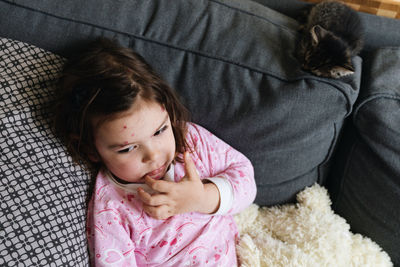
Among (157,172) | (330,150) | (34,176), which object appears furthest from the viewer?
(330,150)

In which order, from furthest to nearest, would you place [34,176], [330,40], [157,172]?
[330,40]
[157,172]
[34,176]

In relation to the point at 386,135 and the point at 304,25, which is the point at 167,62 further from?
the point at 386,135

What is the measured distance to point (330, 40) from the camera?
1217 mm

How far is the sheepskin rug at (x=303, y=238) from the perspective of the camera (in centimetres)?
96

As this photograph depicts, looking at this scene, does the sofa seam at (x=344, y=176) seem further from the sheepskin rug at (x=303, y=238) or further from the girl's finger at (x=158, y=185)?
the girl's finger at (x=158, y=185)

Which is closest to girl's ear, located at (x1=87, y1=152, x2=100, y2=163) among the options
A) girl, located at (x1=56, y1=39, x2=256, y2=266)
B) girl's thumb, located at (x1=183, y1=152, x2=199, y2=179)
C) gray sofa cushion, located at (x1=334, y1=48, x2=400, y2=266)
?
girl, located at (x1=56, y1=39, x2=256, y2=266)

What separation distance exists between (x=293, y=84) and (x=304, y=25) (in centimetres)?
37

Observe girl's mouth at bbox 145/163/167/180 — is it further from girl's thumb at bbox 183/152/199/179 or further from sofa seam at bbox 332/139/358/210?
sofa seam at bbox 332/139/358/210

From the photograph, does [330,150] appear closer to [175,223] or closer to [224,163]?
[224,163]

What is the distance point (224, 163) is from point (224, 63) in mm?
301

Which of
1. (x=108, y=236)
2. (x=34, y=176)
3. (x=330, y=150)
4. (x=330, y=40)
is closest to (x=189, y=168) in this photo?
(x=108, y=236)

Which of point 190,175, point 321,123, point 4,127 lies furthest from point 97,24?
point 321,123

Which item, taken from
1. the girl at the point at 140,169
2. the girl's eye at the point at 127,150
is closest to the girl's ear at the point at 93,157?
the girl at the point at 140,169

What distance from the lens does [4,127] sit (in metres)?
0.77
